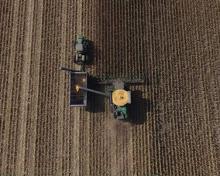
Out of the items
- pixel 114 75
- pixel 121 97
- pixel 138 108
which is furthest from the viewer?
pixel 114 75

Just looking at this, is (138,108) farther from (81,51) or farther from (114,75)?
(81,51)

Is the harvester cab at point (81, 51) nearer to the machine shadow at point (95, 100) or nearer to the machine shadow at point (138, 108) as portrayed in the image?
the machine shadow at point (95, 100)

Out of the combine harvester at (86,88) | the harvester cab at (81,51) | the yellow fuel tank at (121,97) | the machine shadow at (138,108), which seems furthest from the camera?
the harvester cab at (81,51)

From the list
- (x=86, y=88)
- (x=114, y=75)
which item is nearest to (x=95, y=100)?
(x=86, y=88)

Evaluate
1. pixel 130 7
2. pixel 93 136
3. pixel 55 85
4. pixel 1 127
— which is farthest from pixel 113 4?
pixel 1 127

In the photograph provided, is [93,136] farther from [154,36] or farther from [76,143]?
[154,36]

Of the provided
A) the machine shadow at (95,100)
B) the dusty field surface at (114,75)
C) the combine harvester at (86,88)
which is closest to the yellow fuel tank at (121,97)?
the combine harvester at (86,88)

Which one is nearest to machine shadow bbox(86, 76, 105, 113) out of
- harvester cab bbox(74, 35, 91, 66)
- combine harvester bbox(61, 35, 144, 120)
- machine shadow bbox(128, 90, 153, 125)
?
combine harvester bbox(61, 35, 144, 120)
